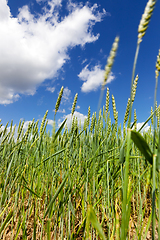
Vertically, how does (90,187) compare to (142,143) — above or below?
below

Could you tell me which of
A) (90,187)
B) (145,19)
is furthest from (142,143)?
(90,187)

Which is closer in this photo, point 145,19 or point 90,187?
point 145,19

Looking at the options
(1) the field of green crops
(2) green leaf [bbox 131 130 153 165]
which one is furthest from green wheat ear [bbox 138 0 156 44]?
(2) green leaf [bbox 131 130 153 165]

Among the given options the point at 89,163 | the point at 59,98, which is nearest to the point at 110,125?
the point at 89,163

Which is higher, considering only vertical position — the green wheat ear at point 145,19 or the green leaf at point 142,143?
the green wheat ear at point 145,19

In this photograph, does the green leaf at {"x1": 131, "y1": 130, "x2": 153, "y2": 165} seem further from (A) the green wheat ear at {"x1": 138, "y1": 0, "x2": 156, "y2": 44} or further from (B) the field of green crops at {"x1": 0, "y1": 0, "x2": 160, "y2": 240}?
(A) the green wheat ear at {"x1": 138, "y1": 0, "x2": 156, "y2": 44}

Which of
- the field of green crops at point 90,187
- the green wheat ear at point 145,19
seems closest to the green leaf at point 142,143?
the field of green crops at point 90,187

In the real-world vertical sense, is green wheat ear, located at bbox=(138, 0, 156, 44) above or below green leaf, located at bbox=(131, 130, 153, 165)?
above

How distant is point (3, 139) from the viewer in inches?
62.6

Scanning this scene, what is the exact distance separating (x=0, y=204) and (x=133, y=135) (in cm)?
98

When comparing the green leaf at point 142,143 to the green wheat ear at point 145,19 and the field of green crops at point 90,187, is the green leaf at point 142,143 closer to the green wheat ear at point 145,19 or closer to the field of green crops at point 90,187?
the field of green crops at point 90,187

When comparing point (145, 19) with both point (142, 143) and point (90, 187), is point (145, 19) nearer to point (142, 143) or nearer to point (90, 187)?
point (142, 143)

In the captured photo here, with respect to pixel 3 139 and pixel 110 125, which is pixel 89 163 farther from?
pixel 3 139

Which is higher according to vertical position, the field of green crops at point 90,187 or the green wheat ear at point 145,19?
the green wheat ear at point 145,19
